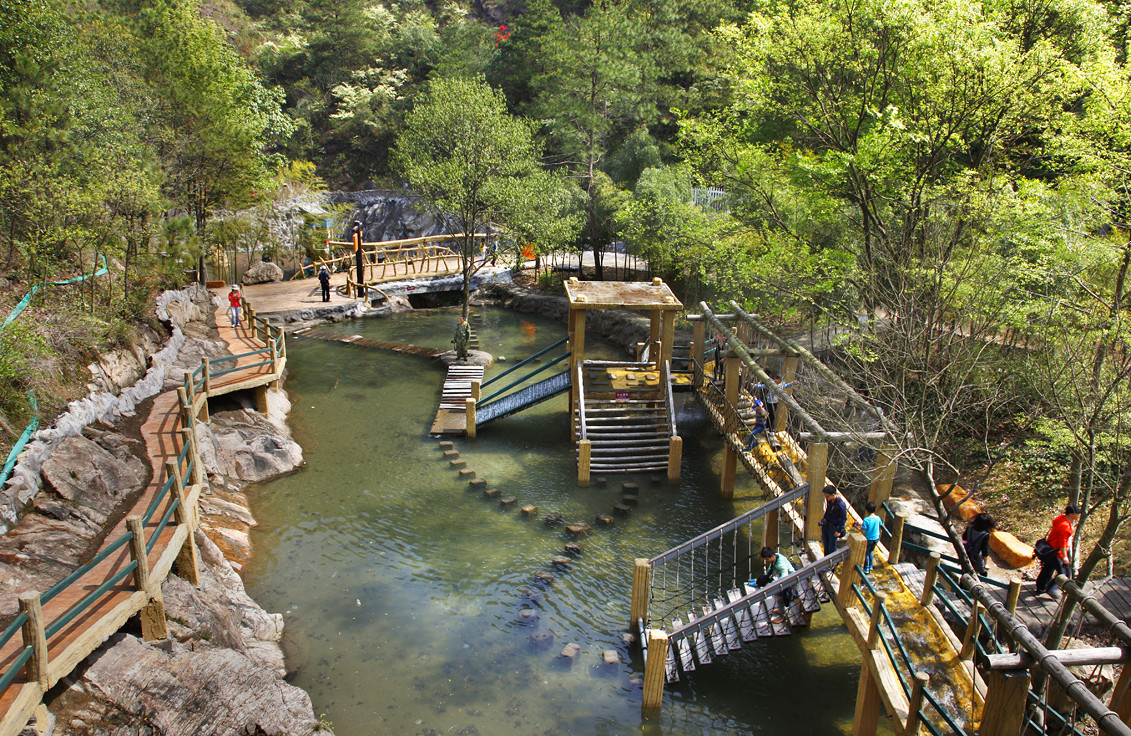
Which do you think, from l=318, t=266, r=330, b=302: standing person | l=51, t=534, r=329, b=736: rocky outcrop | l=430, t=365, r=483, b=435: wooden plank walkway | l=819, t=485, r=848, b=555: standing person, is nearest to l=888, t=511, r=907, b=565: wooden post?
l=819, t=485, r=848, b=555: standing person

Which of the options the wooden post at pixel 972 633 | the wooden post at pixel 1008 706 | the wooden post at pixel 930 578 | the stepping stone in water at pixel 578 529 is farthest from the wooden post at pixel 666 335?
the wooden post at pixel 1008 706

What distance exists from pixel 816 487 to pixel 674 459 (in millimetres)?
6021

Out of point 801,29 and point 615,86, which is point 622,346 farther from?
point 801,29

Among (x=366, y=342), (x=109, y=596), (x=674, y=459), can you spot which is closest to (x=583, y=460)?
(x=674, y=459)

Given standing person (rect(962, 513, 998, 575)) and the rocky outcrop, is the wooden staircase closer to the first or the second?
standing person (rect(962, 513, 998, 575))

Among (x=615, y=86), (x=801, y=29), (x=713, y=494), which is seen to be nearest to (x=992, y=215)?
(x=801, y=29)

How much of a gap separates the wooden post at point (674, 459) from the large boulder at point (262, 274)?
88.2ft

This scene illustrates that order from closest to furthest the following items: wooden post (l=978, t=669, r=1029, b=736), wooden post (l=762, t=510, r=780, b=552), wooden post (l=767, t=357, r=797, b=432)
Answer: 1. wooden post (l=978, t=669, r=1029, b=736)
2. wooden post (l=762, t=510, r=780, b=552)
3. wooden post (l=767, t=357, r=797, b=432)

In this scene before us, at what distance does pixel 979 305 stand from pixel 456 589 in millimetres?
10008

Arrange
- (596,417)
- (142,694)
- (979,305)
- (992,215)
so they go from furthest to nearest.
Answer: (596,417), (992,215), (979,305), (142,694)

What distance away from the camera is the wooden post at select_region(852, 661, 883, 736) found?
870 centimetres

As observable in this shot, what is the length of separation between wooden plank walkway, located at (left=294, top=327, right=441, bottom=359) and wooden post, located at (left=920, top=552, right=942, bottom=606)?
20.0m

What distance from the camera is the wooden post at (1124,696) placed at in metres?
5.77

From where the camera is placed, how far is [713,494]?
53.3 feet
